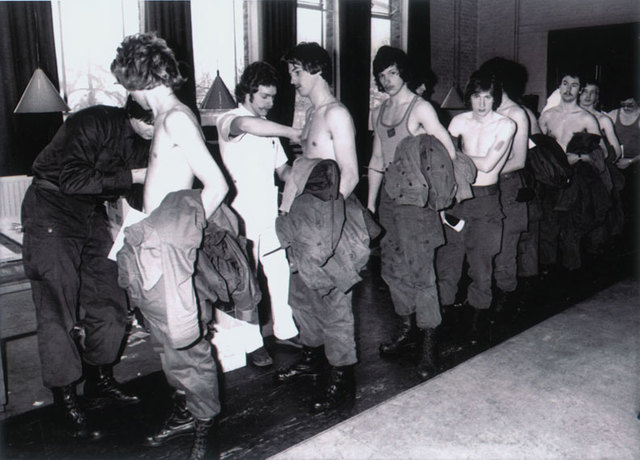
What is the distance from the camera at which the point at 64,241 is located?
2682mm

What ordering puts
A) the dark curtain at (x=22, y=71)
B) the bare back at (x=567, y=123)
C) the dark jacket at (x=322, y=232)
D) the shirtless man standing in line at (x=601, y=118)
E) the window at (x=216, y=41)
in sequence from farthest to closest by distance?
the window at (x=216, y=41), the dark curtain at (x=22, y=71), the shirtless man standing in line at (x=601, y=118), the bare back at (x=567, y=123), the dark jacket at (x=322, y=232)

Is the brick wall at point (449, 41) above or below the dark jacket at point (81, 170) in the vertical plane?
above

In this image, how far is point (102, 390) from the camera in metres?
2.91

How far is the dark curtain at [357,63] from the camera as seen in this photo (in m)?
9.35

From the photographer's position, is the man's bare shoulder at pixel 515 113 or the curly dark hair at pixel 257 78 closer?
the curly dark hair at pixel 257 78

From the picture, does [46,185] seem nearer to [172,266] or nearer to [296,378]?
[172,266]

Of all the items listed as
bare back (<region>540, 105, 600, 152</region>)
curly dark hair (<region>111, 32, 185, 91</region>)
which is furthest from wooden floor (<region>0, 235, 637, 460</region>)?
bare back (<region>540, 105, 600, 152</region>)

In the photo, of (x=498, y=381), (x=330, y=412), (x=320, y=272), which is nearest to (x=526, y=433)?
(x=498, y=381)

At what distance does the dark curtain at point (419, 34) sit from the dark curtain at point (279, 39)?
2742mm

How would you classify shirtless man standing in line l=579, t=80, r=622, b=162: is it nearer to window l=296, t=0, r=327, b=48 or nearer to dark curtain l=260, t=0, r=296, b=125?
dark curtain l=260, t=0, r=296, b=125

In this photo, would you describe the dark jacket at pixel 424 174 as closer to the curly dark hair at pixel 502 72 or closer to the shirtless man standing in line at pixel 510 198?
the curly dark hair at pixel 502 72

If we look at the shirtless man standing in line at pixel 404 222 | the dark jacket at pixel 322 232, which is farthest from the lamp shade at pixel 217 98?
the dark jacket at pixel 322 232

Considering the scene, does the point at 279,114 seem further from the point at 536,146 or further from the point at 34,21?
the point at 536,146

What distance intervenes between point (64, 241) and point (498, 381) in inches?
91.2
